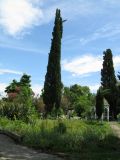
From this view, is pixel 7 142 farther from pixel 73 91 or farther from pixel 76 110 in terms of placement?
pixel 73 91

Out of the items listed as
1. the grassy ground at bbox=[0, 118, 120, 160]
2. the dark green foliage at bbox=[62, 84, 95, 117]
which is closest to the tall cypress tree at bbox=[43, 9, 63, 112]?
the grassy ground at bbox=[0, 118, 120, 160]

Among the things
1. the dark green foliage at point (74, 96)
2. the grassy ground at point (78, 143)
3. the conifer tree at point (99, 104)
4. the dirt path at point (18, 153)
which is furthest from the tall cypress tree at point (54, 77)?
the dark green foliage at point (74, 96)

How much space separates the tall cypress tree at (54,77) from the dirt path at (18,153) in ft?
107

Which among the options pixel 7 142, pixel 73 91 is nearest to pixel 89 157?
pixel 7 142

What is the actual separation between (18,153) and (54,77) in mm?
35923

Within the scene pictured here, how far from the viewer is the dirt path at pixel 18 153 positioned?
49.6ft

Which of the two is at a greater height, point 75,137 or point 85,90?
point 85,90

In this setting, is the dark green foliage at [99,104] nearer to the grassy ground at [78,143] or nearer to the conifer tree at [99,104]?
the conifer tree at [99,104]

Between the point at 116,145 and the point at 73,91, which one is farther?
the point at 73,91

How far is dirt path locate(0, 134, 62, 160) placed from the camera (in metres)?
15.1

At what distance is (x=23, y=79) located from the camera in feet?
291

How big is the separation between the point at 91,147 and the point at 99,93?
44.8m

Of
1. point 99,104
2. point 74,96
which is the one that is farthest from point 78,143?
point 74,96

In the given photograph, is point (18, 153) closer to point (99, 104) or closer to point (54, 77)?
point (54, 77)
